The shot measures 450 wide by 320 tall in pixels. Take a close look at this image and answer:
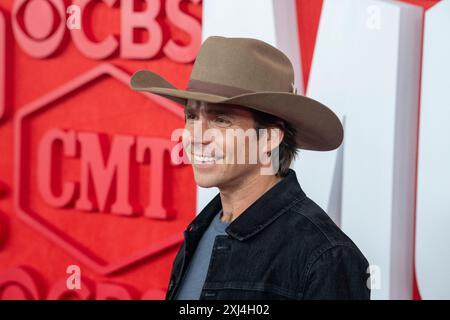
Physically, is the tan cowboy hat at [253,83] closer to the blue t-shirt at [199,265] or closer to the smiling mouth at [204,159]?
the smiling mouth at [204,159]

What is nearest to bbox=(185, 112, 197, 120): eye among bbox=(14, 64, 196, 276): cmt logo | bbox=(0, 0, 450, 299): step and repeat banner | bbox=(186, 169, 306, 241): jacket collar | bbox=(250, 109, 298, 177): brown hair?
bbox=(250, 109, 298, 177): brown hair

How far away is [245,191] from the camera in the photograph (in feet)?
4.96

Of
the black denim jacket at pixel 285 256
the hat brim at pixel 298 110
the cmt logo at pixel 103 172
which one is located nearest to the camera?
the black denim jacket at pixel 285 256

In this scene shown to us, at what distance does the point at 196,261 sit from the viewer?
153cm

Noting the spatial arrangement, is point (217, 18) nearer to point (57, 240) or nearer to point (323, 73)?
point (323, 73)

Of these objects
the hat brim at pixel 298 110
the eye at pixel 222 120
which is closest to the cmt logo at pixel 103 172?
the hat brim at pixel 298 110

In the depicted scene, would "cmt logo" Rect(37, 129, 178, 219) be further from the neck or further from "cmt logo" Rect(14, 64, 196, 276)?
the neck

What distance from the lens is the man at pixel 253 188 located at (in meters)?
1.34

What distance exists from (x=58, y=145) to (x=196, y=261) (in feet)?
5.75

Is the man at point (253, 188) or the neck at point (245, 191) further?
the neck at point (245, 191)

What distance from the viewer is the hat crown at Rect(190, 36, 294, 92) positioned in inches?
59.4

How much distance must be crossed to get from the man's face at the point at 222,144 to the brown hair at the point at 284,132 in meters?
0.02

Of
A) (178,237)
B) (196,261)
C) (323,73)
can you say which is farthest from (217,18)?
(196,261)

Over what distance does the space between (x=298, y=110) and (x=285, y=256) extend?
336mm
